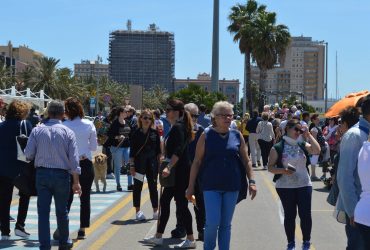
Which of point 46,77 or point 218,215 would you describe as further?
point 46,77

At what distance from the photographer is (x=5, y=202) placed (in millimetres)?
9719

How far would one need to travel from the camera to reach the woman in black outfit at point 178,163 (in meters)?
9.14

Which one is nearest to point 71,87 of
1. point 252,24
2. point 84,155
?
point 252,24

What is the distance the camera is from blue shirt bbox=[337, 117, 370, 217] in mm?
5336

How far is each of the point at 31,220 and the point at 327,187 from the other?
8187 mm

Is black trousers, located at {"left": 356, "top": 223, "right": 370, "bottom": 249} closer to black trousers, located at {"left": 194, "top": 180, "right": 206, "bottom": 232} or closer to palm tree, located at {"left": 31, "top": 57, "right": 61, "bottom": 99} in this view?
black trousers, located at {"left": 194, "top": 180, "right": 206, "bottom": 232}

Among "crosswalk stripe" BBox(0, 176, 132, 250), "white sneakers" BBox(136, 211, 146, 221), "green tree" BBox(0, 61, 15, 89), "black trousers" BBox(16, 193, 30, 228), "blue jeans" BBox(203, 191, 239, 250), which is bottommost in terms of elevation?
"crosswalk stripe" BBox(0, 176, 132, 250)

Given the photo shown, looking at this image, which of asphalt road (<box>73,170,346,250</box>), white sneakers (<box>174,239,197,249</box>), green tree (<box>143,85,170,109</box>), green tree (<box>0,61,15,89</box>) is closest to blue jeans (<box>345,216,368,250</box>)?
asphalt road (<box>73,170,346,250</box>)

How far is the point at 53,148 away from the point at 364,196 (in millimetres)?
4222

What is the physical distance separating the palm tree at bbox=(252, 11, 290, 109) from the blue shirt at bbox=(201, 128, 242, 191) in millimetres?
A: 49845

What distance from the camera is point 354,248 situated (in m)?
5.64

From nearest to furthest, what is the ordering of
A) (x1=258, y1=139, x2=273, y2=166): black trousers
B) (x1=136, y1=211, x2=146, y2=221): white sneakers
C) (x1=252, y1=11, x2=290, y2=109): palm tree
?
(x1=136, y1=211, x2=146, y2=221): white sneakers, (x1=258, y1=139, x2=273, y2=166): black trousers, (x1=252, y1=11, x2=290, y2=109): palm tree

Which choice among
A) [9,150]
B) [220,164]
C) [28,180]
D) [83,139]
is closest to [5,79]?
[9,150]

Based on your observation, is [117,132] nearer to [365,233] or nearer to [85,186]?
[85,186]
